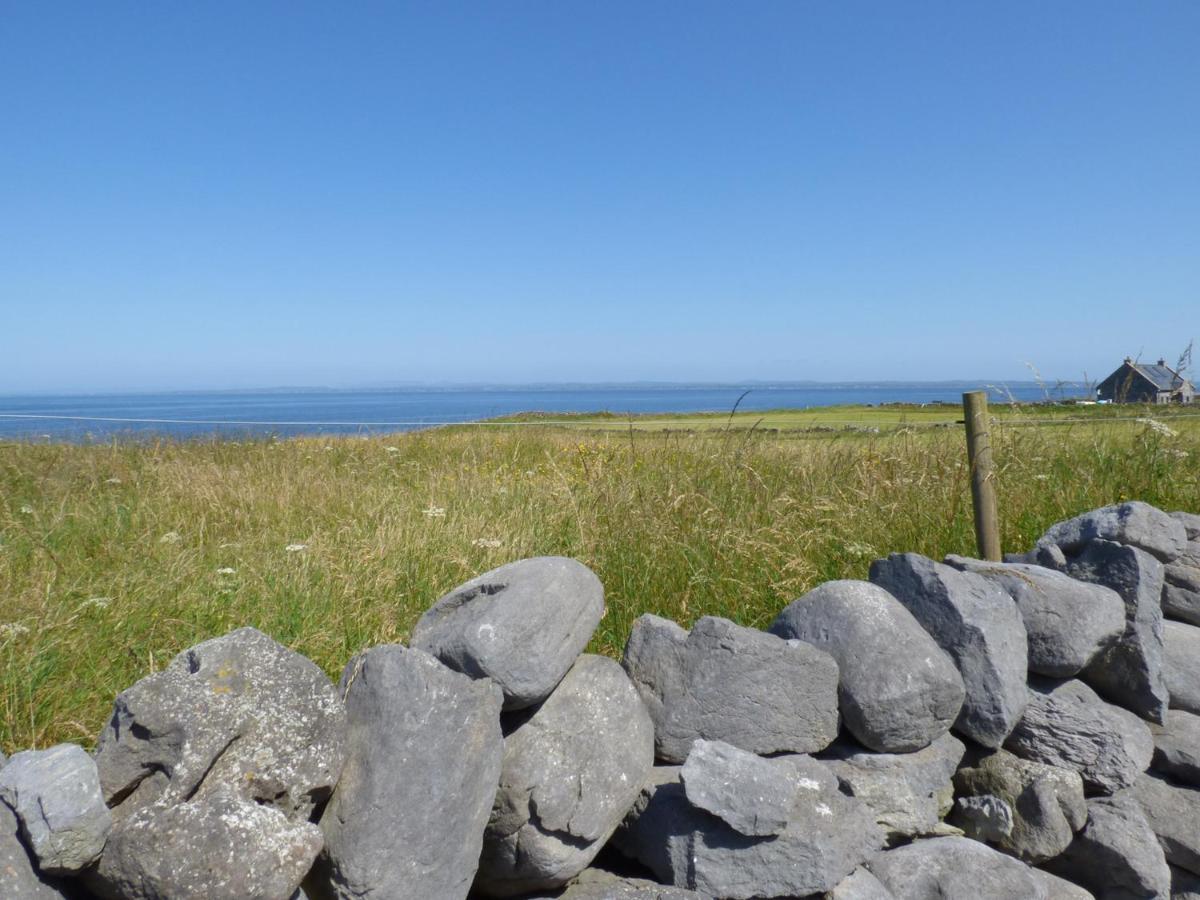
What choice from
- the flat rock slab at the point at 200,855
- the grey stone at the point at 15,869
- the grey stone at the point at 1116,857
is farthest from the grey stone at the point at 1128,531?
the grey stone at the point at 15,869

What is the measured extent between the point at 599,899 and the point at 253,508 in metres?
3.72

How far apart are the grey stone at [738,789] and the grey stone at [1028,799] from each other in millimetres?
1153

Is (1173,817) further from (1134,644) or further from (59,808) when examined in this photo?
(59,808)

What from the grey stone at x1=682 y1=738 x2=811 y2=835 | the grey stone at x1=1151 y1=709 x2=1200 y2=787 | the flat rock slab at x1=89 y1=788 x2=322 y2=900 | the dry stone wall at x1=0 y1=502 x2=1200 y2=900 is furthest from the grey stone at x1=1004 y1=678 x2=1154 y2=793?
the flat rock slab at x1=89 y1=788 x2=322 y2=900

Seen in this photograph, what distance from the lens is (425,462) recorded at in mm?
7551

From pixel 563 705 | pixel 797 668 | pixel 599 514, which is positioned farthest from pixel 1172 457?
pixel 563 705

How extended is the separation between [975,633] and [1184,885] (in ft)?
5.02

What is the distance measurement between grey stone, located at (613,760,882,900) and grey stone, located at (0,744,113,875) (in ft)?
4.86

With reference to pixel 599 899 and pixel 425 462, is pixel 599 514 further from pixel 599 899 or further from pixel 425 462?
pixel 425 462

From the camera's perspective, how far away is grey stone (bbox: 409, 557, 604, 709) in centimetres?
244

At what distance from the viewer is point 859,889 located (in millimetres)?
2680

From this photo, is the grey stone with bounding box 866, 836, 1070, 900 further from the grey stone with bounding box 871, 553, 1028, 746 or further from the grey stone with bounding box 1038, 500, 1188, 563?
the grey stone with bounding box 1038, 500, 1188, 563

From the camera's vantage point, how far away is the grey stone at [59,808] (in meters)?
1.78

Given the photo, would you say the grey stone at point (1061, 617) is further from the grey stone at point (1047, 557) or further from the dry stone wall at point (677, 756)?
Result: the grey stone at point (1047, 557)
